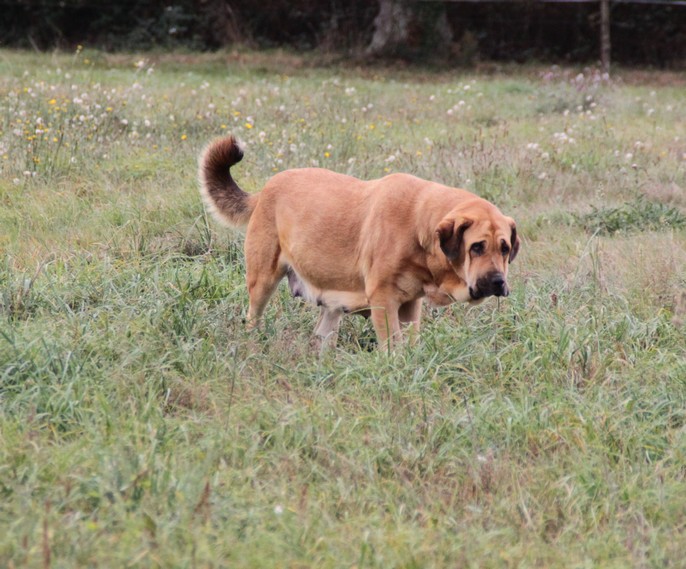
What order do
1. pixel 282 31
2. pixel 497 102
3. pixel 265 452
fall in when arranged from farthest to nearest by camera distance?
1. pixel 282 31
2. pixel 497 102
3. pixel 265 452

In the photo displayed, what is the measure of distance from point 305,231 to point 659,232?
3.81 meters

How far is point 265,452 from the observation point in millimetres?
4621

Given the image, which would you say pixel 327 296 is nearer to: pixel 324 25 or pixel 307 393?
pixel 307 393

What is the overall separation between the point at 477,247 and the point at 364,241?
83cm

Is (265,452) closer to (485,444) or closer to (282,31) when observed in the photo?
(485,444)

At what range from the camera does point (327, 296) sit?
661 centimetres

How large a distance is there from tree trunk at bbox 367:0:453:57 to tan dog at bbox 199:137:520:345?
19.2 m

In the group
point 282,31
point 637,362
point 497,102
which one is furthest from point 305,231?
point 282,31

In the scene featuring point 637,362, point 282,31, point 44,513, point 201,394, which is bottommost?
point 282,31

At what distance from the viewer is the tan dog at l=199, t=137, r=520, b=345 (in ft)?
19.0

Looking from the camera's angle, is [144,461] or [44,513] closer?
[44,513]

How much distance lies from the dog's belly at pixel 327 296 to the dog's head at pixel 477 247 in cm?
78

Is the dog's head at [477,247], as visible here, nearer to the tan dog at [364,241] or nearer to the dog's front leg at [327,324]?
the tan dog at [364,241]

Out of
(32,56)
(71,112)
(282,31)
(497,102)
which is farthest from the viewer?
(282,31)
